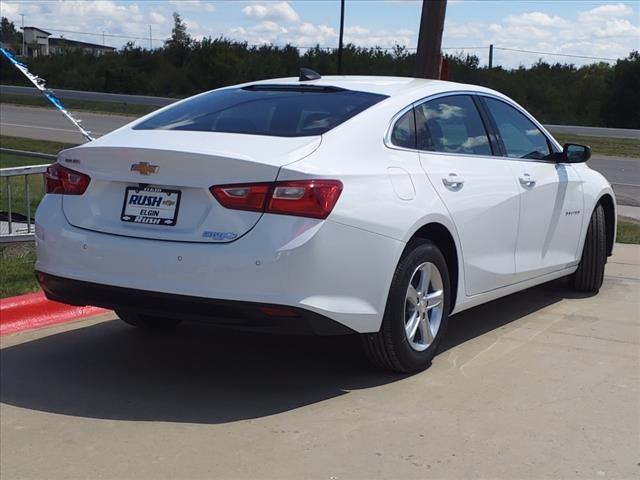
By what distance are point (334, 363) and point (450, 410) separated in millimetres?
960

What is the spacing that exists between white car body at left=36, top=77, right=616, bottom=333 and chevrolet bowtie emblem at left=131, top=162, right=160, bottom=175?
0.08 feet

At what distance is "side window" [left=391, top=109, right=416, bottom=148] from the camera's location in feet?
15.5

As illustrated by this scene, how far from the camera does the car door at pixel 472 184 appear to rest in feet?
16.2

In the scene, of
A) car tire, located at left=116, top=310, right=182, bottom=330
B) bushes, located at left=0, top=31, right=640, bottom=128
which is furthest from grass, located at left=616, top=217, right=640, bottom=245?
bushes, located at left=0, top=31, right=640, bottom=128

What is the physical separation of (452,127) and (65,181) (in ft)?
7.52

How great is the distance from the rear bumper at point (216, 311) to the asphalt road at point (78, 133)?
11.4 m

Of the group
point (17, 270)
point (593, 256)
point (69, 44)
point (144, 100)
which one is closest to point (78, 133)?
point (144, 100)

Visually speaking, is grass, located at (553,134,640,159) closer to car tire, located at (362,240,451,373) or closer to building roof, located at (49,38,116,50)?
car tire, located at (362,240,451,373)

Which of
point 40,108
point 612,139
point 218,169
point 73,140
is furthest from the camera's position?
point 40,108

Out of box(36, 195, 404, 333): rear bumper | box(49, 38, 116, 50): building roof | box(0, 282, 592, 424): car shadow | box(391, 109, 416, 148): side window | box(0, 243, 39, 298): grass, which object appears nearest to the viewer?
box(36, 195, 404, 333): rear bumper

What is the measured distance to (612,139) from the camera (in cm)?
2695

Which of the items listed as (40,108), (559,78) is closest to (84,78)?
(40,108)

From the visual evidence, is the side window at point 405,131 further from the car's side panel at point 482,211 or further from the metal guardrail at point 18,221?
the metal guardrail at point 18,221

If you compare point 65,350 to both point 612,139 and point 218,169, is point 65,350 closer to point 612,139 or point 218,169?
point 218,169
